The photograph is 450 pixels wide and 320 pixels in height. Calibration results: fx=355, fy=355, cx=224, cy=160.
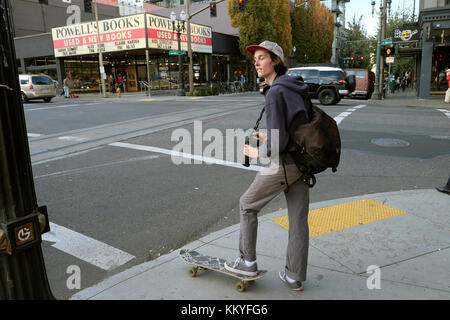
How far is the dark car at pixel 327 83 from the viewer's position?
17.2 meters

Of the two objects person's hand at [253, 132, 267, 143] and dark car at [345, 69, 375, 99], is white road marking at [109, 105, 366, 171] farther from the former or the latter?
dark car at [345, 69, 375, 99]

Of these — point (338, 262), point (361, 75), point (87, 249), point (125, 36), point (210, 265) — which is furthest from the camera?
point (125, 36)

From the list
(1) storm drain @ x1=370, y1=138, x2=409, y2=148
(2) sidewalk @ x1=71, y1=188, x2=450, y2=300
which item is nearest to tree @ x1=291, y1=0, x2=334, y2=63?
(1) storm drain @ x1=370, y1=138, x2=409, y2=148

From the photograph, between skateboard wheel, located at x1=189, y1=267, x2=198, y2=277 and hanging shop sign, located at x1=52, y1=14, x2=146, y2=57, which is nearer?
skateboard wheel, located at x1=189, y1=267, x2=198, y2=277

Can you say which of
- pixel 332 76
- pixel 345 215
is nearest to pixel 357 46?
pixel 332 76

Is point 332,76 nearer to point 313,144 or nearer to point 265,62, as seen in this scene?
point 265,62

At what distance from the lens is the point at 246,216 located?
278cm

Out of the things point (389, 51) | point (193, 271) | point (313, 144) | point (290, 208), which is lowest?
point (193, 271)

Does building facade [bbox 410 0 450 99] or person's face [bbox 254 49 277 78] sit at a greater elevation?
building facade [bbox 410 0 450 99]

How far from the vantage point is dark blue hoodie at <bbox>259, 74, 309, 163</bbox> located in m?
2.53

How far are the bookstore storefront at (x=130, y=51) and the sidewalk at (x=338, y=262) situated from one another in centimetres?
2609

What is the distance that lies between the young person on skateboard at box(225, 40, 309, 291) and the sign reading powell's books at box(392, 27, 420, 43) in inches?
909

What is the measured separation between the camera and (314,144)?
2.49 meters

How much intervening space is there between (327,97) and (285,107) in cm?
1576
